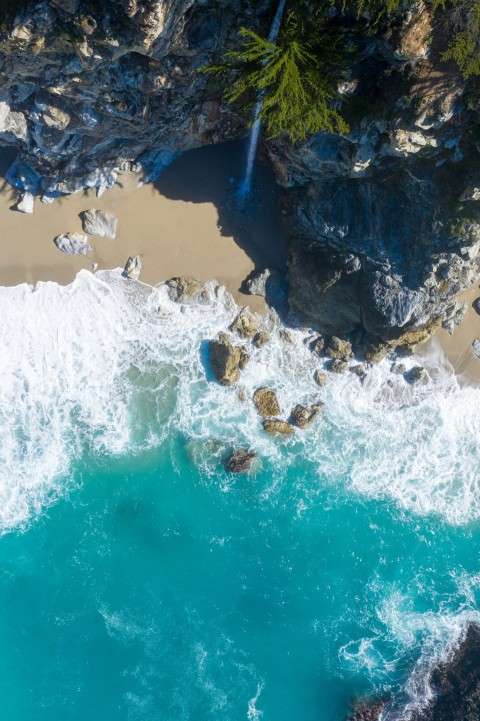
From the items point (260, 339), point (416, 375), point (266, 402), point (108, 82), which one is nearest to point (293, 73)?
point (108, 82)

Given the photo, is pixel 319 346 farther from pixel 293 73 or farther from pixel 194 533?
pixel 293 73

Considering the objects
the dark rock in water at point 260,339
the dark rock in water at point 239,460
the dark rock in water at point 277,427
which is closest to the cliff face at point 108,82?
the dark rock in water at point 260,339

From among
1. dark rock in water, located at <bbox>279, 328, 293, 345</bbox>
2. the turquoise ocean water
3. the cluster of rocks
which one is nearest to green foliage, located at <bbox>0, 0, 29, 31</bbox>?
the turquoise ocean water

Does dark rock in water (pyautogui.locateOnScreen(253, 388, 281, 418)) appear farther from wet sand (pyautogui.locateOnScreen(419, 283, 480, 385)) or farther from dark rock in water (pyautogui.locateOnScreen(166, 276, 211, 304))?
wet sand (pyautogui.locateOnScreen(419, 283, 480, 385))

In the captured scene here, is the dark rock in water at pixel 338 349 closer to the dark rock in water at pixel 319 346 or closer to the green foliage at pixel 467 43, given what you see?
the dark rock in water at pixel 319 346

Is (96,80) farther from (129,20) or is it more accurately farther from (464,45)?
(464,45)

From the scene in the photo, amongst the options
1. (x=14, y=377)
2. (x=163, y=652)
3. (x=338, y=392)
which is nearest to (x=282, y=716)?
(x=163, y=652)

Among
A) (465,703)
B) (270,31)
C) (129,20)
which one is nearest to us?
(129,20)
